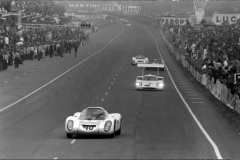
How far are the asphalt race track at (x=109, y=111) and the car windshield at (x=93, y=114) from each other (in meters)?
0.86

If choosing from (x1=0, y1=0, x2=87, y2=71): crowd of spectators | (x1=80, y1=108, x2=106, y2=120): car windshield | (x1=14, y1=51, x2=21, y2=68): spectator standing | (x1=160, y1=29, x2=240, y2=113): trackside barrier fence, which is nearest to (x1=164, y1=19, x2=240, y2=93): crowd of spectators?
(x1=160, y1=29, x2=240, y2=113): trackside barrier fence

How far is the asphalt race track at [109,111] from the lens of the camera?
25641mm

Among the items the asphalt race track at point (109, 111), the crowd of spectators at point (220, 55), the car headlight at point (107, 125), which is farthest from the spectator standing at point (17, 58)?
the car headlight at point (107, 125)

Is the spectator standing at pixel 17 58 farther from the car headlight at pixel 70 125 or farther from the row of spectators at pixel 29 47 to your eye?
the car headlight at pixel 70 125

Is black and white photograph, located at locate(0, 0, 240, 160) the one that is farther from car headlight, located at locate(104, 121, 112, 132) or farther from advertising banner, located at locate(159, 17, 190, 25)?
advertising banner, located at locate(159, 17, 190, 25)

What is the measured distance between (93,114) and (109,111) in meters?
10.5

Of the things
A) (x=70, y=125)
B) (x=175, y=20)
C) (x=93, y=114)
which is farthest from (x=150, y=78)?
(x=175, y=20)

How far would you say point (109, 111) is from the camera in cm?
4062

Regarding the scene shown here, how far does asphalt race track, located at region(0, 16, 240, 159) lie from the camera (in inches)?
1009

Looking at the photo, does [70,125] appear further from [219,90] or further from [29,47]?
[29,47]

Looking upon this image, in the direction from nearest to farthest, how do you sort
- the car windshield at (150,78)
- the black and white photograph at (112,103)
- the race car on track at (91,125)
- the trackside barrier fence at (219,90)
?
the black and white photograph at (112,103)
the race car on track at (91,125)
the trackside barrier fence at (219,90)
the car windshield at (150,78)

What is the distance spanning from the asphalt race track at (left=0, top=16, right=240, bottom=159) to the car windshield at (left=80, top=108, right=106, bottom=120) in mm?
865

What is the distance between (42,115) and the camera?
1487 inches

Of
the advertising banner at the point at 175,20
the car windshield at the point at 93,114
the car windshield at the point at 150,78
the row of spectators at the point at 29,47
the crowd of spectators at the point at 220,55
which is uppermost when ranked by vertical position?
the car windshield at the point at 93,114
